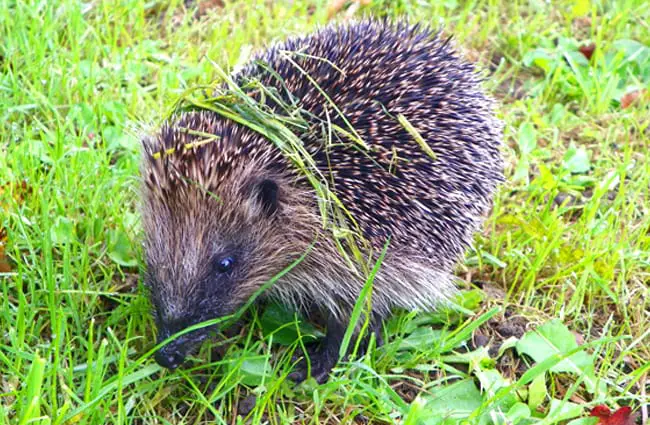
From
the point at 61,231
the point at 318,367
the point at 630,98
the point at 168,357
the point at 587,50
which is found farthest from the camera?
the point at 587,50

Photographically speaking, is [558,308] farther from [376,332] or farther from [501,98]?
[501,98]

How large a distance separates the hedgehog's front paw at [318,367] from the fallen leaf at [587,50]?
3.19 meters

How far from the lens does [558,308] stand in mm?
3889

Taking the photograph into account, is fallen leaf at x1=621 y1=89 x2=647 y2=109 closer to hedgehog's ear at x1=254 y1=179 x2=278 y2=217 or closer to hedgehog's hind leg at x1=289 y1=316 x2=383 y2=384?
hedgehog's hind leg at x1=289 y1=316 x2=383 y2=384

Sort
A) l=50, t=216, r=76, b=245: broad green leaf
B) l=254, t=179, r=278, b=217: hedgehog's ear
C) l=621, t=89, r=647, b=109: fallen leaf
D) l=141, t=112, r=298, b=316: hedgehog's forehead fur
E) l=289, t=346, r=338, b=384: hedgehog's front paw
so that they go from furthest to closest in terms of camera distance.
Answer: l=621, t=89, r=647, b=109: fallen leaf
l=50, t=216, r=76, b=245: broad green leaf
l=289, t=346, r=338, b=384: hedgehog's front paw
l=254, t=179, r=278, b=217: hedgehog's ear
l=141, t=112, r=298, b=316: hedgehog's forehead fur

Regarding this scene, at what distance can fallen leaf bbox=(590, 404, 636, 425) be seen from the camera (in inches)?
130

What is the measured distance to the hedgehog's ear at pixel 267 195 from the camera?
329 cm

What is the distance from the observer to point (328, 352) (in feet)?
11.9

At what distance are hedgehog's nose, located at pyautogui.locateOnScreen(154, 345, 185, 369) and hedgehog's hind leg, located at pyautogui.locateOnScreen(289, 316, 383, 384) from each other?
0.64 m

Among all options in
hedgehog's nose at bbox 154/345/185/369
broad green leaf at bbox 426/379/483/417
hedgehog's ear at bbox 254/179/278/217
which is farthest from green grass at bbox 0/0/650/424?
hedgehog's ear at bbox 254/179/278/217

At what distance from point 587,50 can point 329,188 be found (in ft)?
9.92

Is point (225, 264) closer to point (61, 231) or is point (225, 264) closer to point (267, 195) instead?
point (267, 195)

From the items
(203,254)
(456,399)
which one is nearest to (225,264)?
(203,254)

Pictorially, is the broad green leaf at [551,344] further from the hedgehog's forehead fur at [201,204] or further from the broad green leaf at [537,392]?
Answer: the hedgehog's forehead fur at [201,204]
